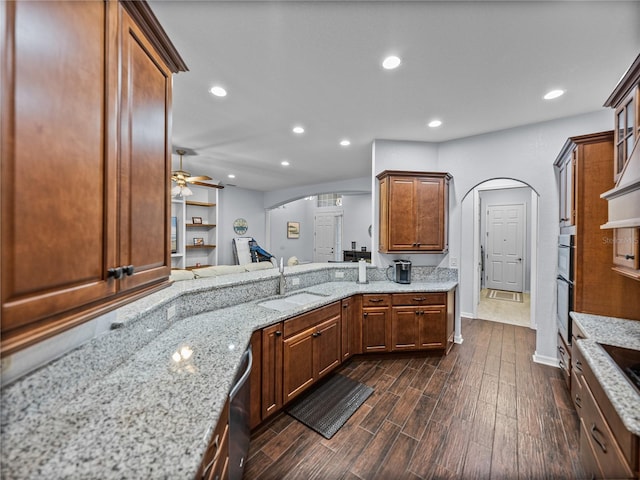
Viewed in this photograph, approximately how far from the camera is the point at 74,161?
682 millimetres

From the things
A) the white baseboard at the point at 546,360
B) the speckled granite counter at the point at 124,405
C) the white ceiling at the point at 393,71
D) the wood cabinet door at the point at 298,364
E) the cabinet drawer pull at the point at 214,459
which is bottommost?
the white baseboard at the point at 546,360

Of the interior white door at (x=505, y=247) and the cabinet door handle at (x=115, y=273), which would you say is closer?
the cabinet door handle at (x=115, y=273)

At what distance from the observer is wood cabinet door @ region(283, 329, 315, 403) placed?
198 cm

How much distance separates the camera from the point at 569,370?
2.17 m

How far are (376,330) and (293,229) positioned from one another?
20.6 ft

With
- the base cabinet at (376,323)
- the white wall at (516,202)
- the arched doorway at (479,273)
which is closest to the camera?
the base cabinet at (376,323)

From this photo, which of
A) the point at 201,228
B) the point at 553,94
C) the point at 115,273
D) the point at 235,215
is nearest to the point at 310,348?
the point at 115,273

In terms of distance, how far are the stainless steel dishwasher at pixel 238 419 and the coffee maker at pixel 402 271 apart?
229cm

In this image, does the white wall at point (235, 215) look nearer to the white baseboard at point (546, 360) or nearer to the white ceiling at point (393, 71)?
the white ceiling at point (393, 71)

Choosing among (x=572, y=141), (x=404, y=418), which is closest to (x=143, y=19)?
(x=404, y=418)

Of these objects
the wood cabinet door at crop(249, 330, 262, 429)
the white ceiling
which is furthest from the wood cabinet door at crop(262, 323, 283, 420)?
the white ceiling

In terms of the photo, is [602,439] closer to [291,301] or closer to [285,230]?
[291,301]

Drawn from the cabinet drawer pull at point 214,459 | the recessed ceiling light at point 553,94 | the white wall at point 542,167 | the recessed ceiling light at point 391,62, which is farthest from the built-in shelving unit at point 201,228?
the recessed ceiling light at point 553,94

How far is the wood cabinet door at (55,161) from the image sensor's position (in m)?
0.53
